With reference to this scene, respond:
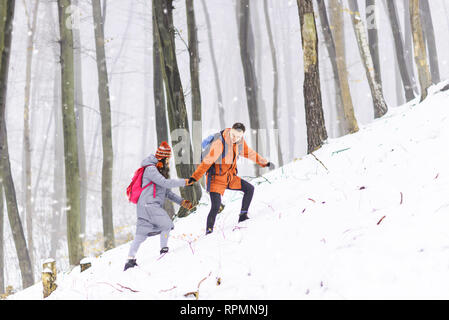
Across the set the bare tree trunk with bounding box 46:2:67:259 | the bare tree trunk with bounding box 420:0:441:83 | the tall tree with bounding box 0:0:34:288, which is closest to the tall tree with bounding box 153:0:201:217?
the tall tree with bounding box 0:0:34:288

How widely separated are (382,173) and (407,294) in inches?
89.1

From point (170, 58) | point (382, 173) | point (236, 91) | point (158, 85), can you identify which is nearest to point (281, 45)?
point (236, 91)

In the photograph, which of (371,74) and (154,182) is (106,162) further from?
(371,74)

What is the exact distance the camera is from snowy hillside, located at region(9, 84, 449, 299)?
2.42 meters

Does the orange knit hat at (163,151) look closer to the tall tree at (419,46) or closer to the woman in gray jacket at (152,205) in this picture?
the woman in gray jacket at (152,205)

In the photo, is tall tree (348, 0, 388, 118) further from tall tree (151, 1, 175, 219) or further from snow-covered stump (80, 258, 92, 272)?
snow-covered stump (80, 258, 92, 272)

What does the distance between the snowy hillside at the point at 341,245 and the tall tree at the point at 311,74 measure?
95.8 inches

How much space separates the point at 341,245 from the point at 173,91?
17.8 ft

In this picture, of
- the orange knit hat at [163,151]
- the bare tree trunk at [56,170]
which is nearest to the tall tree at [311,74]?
the orange knit hat at [163,151]

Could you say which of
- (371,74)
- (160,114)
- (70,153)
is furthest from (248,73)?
(70,153)

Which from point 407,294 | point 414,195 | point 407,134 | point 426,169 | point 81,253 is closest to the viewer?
point 407,294

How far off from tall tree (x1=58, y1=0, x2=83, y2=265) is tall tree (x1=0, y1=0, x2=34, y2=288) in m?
1.20
